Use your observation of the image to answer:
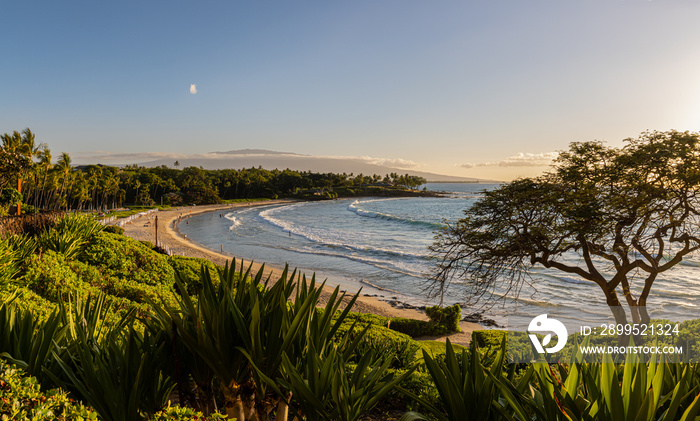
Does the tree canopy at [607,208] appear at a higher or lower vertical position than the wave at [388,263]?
higher

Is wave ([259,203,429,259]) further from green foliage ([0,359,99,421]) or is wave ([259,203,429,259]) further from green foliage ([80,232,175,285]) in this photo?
green foliage ([0,359,99,421])

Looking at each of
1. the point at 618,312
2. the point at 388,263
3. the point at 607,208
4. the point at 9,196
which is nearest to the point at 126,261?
the point at 607,208

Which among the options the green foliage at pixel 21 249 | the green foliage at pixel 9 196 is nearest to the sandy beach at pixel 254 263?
the green foliage at pixel 21 249

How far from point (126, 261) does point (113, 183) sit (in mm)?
77564

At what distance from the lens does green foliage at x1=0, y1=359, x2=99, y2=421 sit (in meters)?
1.80

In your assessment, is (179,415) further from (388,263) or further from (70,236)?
(388,263)

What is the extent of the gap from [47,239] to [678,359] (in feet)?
34.2

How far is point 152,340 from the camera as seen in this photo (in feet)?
8.00

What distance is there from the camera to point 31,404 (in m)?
2.00

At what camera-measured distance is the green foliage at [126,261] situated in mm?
8812

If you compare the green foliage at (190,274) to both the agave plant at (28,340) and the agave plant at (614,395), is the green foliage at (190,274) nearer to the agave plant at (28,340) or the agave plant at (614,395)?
the agave plant at (28,340)

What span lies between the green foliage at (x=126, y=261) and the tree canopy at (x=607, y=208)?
740 cm

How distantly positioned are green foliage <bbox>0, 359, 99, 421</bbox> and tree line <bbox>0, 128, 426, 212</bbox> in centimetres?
2783

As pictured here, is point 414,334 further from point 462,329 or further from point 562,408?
point 562,408
